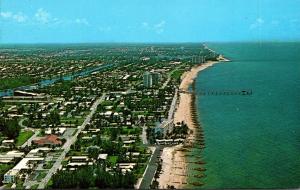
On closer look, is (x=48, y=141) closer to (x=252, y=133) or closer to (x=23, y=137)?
(x=23, y=137)

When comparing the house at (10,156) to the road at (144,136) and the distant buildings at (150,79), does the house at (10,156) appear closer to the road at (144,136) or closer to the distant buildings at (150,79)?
the road at (144,136)

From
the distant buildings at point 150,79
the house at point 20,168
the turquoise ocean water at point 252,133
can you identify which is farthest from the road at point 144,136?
the distant buildings at point 150,79

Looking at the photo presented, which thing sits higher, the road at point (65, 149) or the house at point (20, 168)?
the house at point (20, 168)

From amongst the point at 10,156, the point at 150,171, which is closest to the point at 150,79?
the point at 10,156

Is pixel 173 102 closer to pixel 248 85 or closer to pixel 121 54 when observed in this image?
pixel 248 85

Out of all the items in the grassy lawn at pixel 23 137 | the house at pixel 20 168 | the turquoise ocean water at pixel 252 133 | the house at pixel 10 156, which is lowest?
the turquoise ocean water at pixel 252 133

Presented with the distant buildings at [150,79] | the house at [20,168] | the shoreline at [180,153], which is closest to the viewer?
the house at [20,168]
